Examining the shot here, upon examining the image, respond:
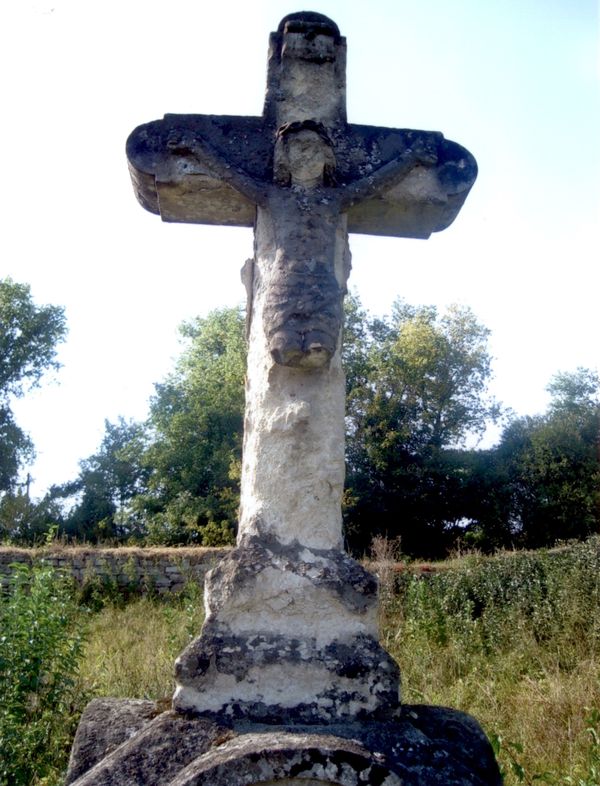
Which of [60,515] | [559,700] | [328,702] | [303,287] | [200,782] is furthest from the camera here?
[60,515]

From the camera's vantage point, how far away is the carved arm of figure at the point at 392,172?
129 inches

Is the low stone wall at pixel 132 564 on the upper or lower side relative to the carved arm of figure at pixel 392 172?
lower

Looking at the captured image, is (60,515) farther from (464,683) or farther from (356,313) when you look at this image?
(464,683)

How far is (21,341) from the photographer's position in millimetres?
34344

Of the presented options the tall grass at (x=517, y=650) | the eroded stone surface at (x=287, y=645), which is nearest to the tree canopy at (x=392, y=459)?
the tall grass at (x=517, y=650)

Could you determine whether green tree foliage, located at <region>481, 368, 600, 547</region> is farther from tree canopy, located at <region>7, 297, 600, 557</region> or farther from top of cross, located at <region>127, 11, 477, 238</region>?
top of cross, located at <region>127, 11, 477, 238</region>

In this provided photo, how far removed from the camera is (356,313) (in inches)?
1344

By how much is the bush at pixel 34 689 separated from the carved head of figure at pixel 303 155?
3.22m

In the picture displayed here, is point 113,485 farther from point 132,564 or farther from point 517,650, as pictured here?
point 517,650

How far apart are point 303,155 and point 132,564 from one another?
10.9 meters

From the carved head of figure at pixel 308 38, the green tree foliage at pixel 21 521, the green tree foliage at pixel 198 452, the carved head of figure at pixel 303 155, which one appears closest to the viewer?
the carved head of figure at pixel 303 155

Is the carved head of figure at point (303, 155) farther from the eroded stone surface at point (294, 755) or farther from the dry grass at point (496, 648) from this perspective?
the dry grass at point (496, 648)

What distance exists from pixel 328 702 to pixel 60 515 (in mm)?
28487

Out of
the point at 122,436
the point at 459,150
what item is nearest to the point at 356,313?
the point at 122,436
